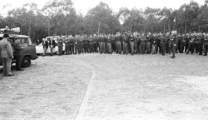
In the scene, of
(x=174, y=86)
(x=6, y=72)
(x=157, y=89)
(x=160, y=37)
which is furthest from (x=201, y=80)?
(x=160, y=37)

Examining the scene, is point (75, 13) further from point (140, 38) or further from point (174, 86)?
point (174, 86)

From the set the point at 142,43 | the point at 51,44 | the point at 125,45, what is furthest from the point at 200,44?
the point at 51,44

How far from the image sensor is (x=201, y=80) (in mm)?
9461

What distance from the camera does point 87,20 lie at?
205 ft

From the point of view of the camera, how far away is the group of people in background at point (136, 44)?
19250mm

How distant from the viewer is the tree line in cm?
5067

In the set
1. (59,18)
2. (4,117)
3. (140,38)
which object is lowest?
(4,117)

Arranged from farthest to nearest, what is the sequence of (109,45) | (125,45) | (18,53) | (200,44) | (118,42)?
(109,45) < (118,42) < (125,45) < (200,44) < (18,53)

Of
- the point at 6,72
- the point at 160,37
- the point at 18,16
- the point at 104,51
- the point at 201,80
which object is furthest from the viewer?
the point at 18,16

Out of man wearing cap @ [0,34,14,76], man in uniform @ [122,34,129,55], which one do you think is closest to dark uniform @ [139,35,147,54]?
man in uniform @ [122,34,129,55]

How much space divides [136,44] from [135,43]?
0.40 ft

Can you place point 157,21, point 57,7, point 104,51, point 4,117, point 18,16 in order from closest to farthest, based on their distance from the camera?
point 4,117
point 104,51
point 18,16
point 57,7
point 157,21

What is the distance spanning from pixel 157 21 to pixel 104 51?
54.6 metres

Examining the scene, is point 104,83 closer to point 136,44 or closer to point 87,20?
point 136,44
